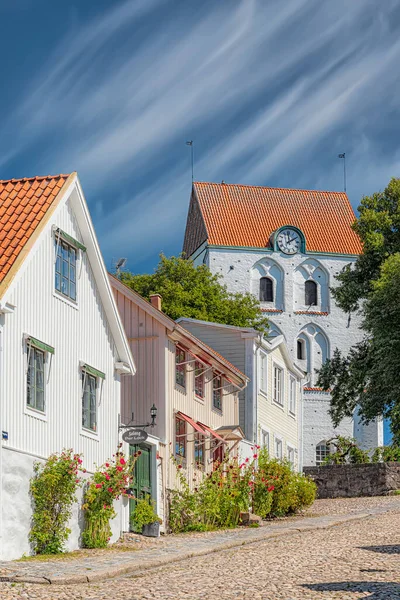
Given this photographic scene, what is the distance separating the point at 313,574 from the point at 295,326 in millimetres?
68268

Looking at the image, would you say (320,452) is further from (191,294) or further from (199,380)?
(199,380)

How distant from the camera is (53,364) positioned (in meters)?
22.8

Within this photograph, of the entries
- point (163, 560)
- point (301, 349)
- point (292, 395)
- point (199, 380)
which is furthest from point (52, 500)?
point (301, 349)

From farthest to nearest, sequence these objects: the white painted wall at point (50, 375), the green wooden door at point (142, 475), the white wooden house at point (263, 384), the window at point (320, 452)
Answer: the window at point (320, 452)
the white wooden house at point (263, 384)
the green wooden door at point (142, 475)
the white painted wall at point (50, 375)

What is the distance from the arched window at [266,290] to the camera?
85.5 m

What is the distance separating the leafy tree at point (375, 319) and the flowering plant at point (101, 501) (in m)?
19.6

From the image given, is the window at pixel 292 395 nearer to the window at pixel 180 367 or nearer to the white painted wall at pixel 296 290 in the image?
the window at pixel 180 367

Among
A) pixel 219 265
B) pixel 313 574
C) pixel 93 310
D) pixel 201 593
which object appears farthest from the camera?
pixel 219 265

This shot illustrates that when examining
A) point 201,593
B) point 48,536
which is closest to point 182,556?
point 48,536

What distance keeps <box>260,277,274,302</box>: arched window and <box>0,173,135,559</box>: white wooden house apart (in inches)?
2326

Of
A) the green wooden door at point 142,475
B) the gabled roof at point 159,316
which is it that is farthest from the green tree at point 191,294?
the green wooden door at point 142,475

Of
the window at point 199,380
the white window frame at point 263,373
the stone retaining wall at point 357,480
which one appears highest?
the white window frame at point 263,373

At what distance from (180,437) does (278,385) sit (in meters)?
13.2

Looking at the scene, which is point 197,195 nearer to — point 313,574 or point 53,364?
point 53,364
